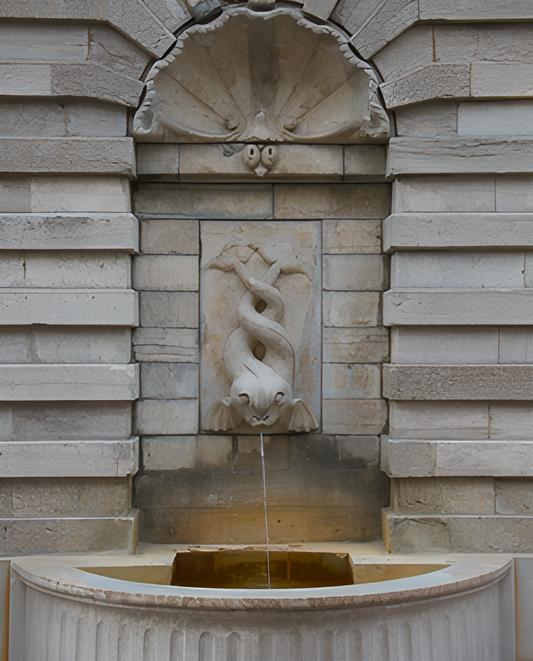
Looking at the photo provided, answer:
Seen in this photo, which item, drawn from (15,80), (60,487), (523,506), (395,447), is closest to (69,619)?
(60,487)

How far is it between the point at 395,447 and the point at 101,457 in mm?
2366

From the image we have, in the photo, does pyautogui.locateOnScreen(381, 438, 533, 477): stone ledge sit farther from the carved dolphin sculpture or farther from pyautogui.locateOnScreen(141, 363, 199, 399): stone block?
pyautogui.locateOnScreen(141, 363, 199, 399): stone block

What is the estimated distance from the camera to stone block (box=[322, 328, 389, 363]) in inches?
229

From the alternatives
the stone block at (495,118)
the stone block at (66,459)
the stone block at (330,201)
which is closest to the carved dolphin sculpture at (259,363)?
the stone block at (330,201)

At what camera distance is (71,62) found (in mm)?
5348

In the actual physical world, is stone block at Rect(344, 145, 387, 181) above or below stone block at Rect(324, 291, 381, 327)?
above

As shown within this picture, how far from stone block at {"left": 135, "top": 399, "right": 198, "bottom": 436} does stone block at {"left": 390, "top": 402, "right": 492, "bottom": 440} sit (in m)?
1.75

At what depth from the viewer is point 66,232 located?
17.7ft

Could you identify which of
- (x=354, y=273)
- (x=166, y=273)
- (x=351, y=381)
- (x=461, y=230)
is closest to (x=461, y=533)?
(x=351, y=381)

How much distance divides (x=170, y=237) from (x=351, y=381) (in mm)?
2009

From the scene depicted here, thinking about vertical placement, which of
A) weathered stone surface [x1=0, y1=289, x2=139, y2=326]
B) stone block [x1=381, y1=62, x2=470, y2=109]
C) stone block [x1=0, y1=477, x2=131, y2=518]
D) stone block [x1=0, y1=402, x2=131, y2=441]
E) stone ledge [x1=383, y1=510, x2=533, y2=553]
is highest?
stone block [x1=381, y1=62, x2=470, y2=109]

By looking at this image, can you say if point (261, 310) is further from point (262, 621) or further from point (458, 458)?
point (262, 621)

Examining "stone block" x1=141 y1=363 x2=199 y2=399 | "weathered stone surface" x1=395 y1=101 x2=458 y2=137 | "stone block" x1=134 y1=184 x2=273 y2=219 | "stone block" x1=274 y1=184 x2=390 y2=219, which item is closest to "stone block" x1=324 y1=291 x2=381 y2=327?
"stone block" x1=274 y1=184 x2=390 y2=219

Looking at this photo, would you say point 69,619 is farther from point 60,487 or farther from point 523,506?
point 523,506
